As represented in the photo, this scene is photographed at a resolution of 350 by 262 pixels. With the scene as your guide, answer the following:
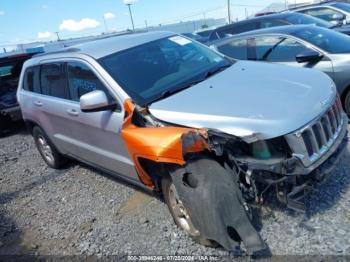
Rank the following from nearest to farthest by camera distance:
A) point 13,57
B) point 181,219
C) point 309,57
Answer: point 181,219, point 309,57, point 13,57

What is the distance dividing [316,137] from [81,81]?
2.68 m

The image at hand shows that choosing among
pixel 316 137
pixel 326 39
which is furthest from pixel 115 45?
pixel 326 39

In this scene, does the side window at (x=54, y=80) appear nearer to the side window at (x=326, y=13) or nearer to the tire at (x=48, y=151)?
the tire at (x=48, y=151)

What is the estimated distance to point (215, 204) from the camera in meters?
2.78

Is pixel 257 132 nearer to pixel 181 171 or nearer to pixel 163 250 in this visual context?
pixel 181 171

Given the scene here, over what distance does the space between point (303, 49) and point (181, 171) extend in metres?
3.73

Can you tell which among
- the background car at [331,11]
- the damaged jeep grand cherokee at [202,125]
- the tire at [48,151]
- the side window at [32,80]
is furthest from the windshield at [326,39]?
the background car at [331,11]

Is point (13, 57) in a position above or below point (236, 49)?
above

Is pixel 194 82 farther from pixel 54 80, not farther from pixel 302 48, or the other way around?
pixel 302 48

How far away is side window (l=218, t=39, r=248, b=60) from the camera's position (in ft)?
21.3

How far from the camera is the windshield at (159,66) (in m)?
3.68

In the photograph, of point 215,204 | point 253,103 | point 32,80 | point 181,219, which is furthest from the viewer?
point 32,80

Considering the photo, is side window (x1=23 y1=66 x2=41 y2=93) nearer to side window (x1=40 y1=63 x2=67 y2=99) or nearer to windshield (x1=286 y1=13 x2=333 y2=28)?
side window (x1=40 y1=63 x2=67 y2=99)

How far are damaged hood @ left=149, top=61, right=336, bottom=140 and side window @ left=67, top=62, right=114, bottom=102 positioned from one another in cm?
89
